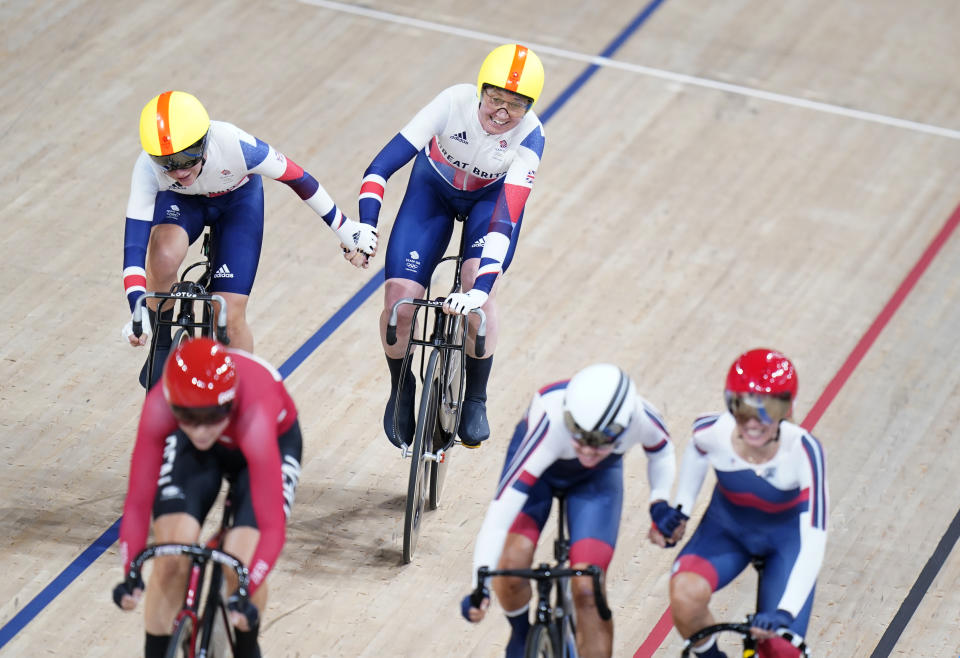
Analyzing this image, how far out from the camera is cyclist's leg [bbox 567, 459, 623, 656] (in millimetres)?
3682

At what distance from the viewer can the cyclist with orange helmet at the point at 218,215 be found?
4.61 m

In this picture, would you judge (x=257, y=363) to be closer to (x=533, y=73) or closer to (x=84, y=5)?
(x=533, y=73)

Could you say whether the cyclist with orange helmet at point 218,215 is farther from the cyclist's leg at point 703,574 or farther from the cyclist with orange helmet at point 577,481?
the cyclist's leg at point 703,574

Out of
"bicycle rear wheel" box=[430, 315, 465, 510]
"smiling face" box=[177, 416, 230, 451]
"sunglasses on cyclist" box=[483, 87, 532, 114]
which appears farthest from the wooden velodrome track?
"sunglasses on cyclist" box=[483, 87, 532, 114]

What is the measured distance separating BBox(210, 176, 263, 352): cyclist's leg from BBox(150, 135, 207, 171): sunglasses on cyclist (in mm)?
452

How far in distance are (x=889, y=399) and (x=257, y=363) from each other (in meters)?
3.17

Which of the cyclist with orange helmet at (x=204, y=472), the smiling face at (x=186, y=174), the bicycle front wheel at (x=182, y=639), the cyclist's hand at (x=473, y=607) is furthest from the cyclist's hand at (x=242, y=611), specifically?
the smiling face at (x=186, y=174)

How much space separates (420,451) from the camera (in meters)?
4.62

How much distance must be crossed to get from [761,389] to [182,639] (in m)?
1.60

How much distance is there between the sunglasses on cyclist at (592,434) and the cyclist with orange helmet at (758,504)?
0.30m

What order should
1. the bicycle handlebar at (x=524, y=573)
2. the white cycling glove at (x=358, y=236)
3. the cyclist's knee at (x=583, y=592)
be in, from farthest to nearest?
the white cycling glove at (x=358, y=236), the cyclist's knee at (x=583, y=592), the bicycle handlebar at (x=524, y=573)

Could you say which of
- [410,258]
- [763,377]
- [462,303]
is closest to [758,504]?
[763,377]

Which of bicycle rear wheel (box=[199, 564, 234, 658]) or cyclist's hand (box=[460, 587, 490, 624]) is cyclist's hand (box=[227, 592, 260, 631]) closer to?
bicycle rear wheel (box=[199, 564, 234, 658])

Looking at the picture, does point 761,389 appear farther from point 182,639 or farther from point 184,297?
point 184,297
